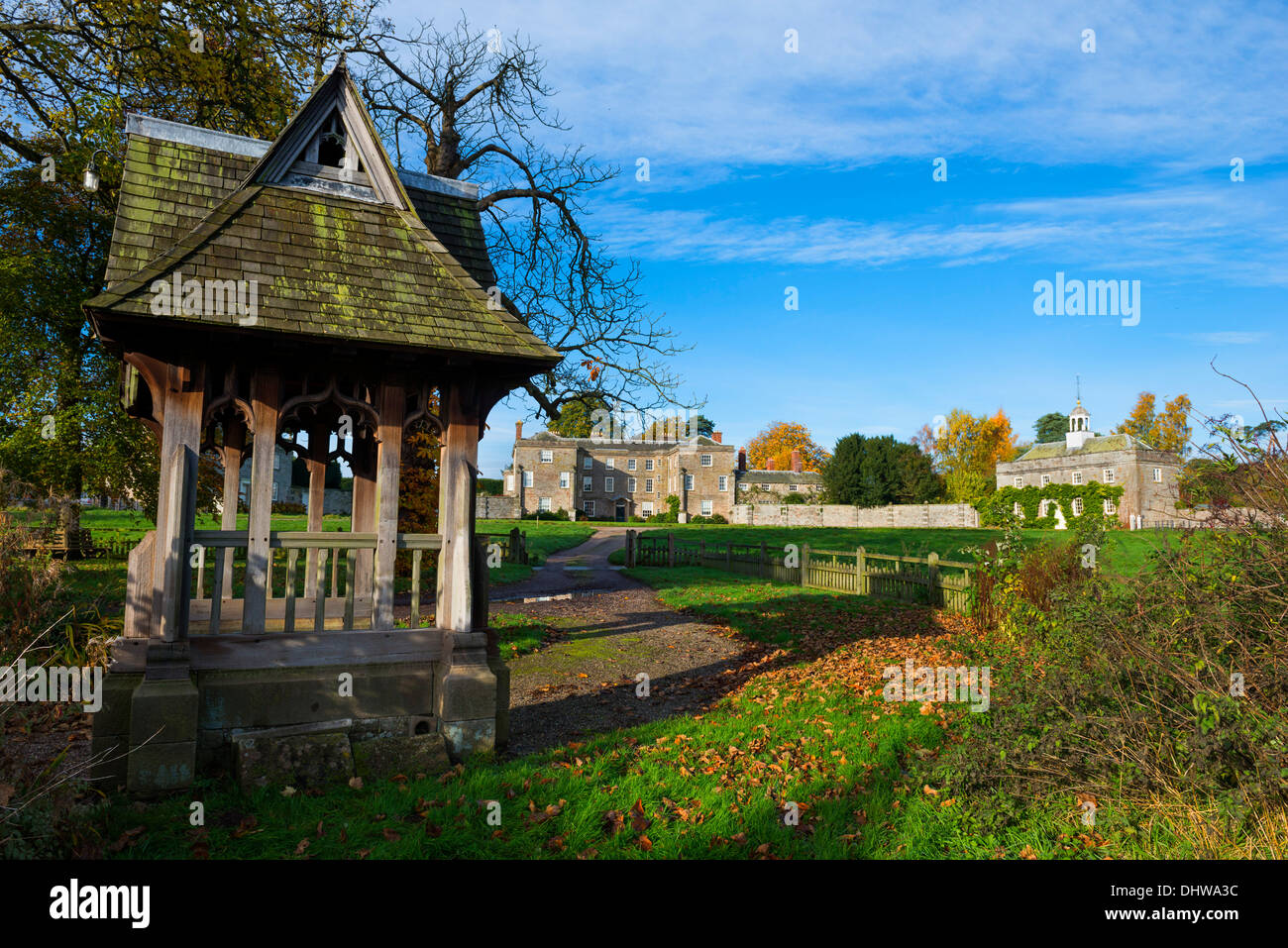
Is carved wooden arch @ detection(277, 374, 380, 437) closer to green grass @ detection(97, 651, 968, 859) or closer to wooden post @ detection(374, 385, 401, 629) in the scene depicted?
wooden post @ detection(374, 385, 401, 629)

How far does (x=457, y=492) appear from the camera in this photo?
7.27 m

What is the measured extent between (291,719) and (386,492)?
2326 millimetres

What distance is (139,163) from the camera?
7.21m

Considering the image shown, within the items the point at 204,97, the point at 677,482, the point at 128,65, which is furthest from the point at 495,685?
the point at 677,482

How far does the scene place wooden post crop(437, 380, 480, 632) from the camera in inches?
285

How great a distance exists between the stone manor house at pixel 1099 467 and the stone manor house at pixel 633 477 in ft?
67.8

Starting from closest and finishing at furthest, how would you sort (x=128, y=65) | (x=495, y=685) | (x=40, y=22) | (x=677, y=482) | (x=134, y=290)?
1. (x=134, y=290)
2. (x=495, y=685)
3. (x=40, y=22)
4. (x=128, y=65)
5. (x=677, y=482)

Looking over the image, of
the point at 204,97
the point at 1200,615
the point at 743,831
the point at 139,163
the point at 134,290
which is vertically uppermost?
the point at 204,97

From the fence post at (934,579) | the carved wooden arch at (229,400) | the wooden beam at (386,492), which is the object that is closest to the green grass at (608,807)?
the wooden beam at (386,492)

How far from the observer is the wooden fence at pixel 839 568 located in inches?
632

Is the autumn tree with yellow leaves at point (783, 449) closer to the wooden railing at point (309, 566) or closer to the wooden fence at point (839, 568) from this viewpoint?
the wooden fence at point (839, 568)

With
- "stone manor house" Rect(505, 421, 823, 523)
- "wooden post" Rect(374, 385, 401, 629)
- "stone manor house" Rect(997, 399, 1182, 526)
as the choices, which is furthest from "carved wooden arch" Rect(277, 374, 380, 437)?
"stone manor house" Rect(505, 421, 823, 523)
